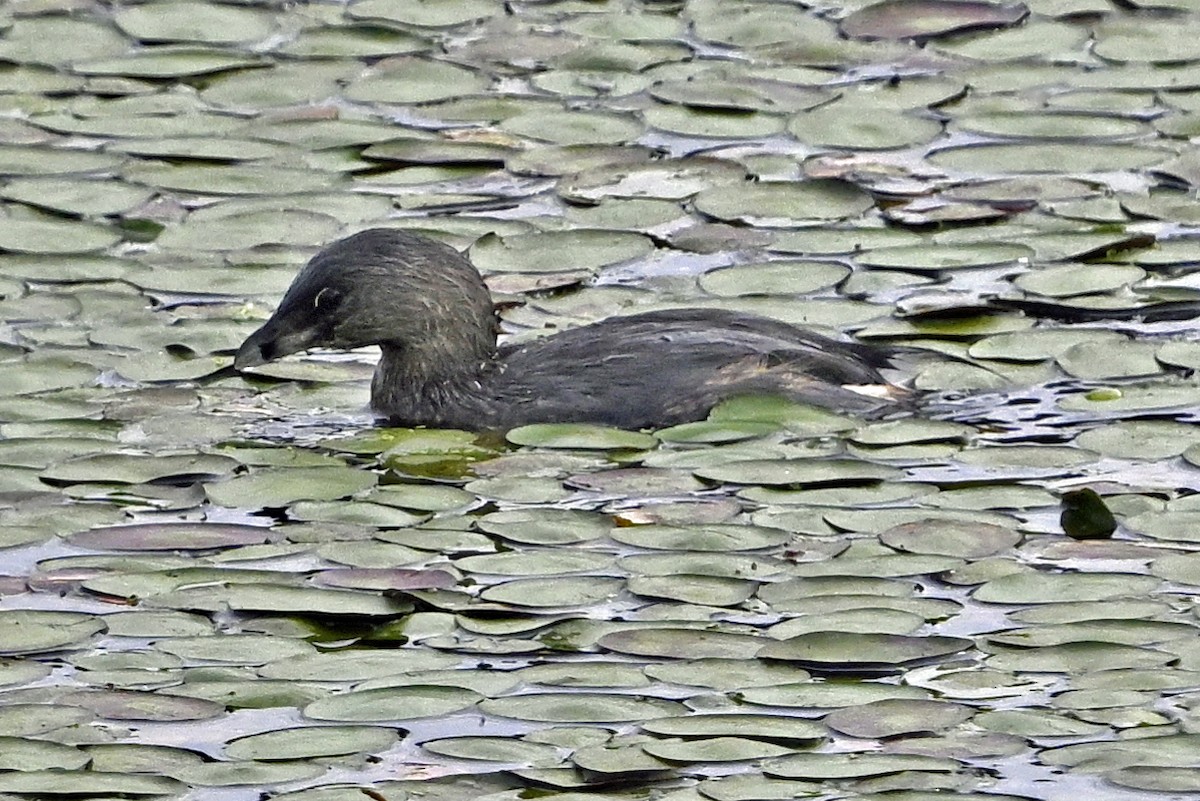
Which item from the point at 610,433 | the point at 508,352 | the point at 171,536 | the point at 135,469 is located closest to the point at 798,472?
the point at 610,433

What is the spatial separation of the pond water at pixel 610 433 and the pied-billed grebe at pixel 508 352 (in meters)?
0.16

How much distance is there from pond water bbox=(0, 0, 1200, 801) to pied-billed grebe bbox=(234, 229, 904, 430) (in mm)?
162

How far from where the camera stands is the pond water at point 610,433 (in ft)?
22.7

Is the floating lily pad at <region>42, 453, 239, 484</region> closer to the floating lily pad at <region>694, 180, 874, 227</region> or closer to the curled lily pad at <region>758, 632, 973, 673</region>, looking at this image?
the curled lily pad at <region>758, 632, 973, 673</region>

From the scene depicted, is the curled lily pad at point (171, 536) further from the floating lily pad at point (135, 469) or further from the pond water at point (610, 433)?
the floating lily pad at point (135, 469)

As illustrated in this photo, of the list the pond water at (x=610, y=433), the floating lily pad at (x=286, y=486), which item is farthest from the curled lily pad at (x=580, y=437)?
the floating lily pad at (x=286, y=486)

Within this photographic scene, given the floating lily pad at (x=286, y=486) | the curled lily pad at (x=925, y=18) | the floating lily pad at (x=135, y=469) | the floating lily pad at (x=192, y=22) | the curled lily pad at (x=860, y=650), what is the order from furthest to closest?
the floating lily pad at (x=192, y=22), the curled lily pad at (x=925, y=18), the floating lily pad at (x=135, y=469), the floating lily pad at (x=286, y=486), the curled lily pad at (x=860, y=650)

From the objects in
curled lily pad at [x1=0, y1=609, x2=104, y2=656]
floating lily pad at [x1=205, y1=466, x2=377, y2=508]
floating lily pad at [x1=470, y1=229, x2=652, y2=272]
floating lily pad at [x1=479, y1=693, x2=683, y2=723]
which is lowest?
floating lily pad at [x1=479, y1=693, x2=683, y2=723]

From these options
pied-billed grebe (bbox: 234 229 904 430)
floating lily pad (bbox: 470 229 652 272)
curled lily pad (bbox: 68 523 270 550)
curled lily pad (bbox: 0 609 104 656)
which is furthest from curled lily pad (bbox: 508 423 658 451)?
curled lily pad (bbox: 0 609 104 656)

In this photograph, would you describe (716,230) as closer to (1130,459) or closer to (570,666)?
(1130,459)

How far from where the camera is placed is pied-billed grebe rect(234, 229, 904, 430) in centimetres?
927

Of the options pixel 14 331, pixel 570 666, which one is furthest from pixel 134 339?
pixel 570 666

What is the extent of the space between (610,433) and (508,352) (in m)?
0.81

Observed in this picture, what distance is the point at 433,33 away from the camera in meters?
13.0
